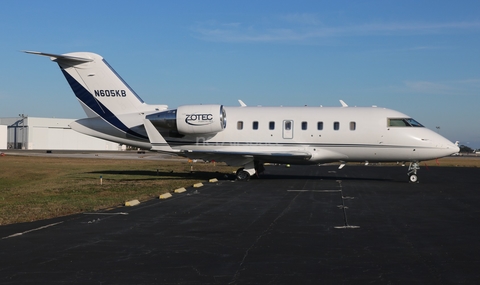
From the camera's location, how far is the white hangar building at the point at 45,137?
374ft

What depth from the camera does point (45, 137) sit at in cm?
11469

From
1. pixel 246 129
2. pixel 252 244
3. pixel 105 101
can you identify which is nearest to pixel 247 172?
pixel 246 129

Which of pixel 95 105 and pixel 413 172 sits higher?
pixel 95 105

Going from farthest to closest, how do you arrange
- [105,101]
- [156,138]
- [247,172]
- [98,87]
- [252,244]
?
[105,101] → [98,87] → [247,172] → [156,138] → [252,244]

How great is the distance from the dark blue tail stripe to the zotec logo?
3142 mm

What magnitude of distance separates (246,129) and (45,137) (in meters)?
93.8

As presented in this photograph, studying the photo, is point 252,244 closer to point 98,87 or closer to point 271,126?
point 271,126

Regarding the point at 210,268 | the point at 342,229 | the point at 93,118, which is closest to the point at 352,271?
the point at 210,268

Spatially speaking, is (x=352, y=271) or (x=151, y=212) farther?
(x=151, y=212)

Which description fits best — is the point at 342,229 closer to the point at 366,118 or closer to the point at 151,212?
the point at 151,212

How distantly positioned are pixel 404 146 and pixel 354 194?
7959 mm

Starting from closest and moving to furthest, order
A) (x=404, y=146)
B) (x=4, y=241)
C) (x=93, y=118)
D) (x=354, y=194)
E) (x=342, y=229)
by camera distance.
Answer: (x=4, y=241), (x=342, y=229), (x=354, y=194), (x=404, y=146), (x=93, y=118)

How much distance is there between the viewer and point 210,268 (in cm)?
872

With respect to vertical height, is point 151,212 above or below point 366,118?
below
